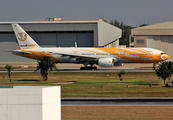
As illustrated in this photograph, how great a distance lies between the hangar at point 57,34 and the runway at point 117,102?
2250 inches

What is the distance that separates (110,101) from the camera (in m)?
28.2

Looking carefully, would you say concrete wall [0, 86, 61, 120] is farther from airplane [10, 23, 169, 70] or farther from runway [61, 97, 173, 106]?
airplane [10, 23, 169, 70]

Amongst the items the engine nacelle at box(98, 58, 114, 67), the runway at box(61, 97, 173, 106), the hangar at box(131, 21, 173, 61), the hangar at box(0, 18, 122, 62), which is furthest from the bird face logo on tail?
the hangar at box(131, 21, 173, 61)

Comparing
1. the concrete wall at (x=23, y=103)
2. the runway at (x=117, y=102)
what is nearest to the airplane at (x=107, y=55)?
the runway at (x=117, y=102)

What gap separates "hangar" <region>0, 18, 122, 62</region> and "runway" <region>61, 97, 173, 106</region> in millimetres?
57156

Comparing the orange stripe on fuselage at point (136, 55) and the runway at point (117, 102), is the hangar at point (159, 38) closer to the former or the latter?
the orange stripe on fuselage at point (136, 55)

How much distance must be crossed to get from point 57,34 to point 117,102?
6337 cm

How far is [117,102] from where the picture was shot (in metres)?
27.6

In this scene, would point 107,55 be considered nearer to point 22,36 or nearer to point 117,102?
point 22,36

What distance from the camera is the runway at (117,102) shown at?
1049 inches

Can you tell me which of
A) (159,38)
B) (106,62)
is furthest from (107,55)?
(159,38)

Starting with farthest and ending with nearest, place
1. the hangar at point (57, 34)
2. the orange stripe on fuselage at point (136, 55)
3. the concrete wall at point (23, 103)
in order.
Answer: the hangar at point (57, 34), the orange stripe on fuselage at point (136, 55), the concrete wall at point (23, 103)

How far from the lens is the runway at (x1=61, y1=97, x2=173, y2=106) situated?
26656mm

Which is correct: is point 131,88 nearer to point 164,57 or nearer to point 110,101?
point 110,101
